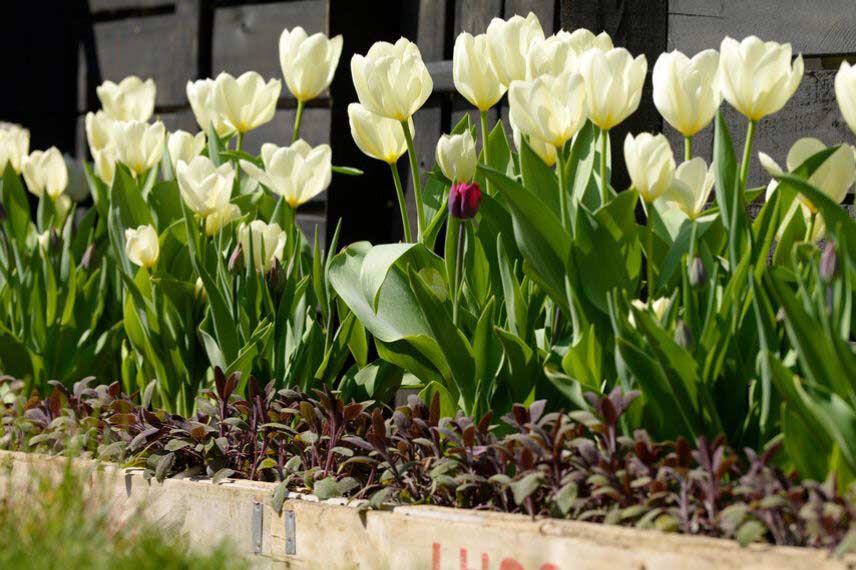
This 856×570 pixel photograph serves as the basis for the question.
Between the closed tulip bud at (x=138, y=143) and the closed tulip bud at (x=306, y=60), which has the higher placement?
the closed tulip bud at (x=306, y=60)

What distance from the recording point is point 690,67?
63.8 inches

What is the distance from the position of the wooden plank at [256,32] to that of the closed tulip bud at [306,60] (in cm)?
120

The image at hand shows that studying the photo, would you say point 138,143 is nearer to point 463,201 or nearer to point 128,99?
point 128,99

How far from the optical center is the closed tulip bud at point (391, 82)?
1815mm

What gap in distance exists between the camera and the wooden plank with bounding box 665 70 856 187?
7.76ft

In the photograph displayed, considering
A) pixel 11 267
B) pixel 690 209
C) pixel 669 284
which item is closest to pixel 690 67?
pixel 690 209

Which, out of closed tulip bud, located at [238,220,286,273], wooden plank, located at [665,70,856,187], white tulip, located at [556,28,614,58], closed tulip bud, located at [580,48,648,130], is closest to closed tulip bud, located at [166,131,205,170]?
closed tulip bud, located at [238,220,286,273]

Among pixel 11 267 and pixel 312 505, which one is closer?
pixel 312 505

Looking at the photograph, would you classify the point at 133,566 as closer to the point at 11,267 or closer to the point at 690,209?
the point at 690,209

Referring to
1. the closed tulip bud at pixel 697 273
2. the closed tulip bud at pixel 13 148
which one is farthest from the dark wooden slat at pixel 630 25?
the closed tulip bud at pixel 13 148

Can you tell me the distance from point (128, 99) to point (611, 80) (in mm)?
1495

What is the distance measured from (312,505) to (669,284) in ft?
2.25

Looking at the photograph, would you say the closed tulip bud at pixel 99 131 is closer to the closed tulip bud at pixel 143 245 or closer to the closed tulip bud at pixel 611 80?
the closed tulip bud at pixel 143 245

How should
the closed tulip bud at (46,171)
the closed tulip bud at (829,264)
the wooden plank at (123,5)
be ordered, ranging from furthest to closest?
the wooden plank at (123,5), the closed tulip bud at (46,171), the closed tulip bud at (829,264)
